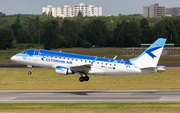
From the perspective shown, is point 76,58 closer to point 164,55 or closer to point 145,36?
point 164,55

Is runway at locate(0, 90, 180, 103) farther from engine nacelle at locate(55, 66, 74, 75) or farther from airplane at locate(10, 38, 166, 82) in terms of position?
airplane at locate(10, 38, 166, 82)

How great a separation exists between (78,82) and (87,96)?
1601cm

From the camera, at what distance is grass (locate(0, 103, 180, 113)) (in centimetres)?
3562

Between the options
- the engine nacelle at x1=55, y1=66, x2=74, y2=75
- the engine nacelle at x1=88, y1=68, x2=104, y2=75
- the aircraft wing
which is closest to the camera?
the aircraft wing

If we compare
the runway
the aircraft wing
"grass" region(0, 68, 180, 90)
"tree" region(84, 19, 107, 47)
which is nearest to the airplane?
the aircraft wing

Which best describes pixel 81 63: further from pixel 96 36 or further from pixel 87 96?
pixel 96 36

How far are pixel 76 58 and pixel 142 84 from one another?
52.9 feet

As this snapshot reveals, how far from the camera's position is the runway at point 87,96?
42000 millimetres

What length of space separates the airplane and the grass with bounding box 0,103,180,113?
1108 centimetres

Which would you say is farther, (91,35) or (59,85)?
(91,35)

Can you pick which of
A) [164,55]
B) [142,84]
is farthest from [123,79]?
[164,55]

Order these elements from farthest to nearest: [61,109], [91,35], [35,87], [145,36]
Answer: [91,35] → [145,36] → [35,87] → [61,109]

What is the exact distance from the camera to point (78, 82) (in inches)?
2430

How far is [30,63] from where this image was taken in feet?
167
